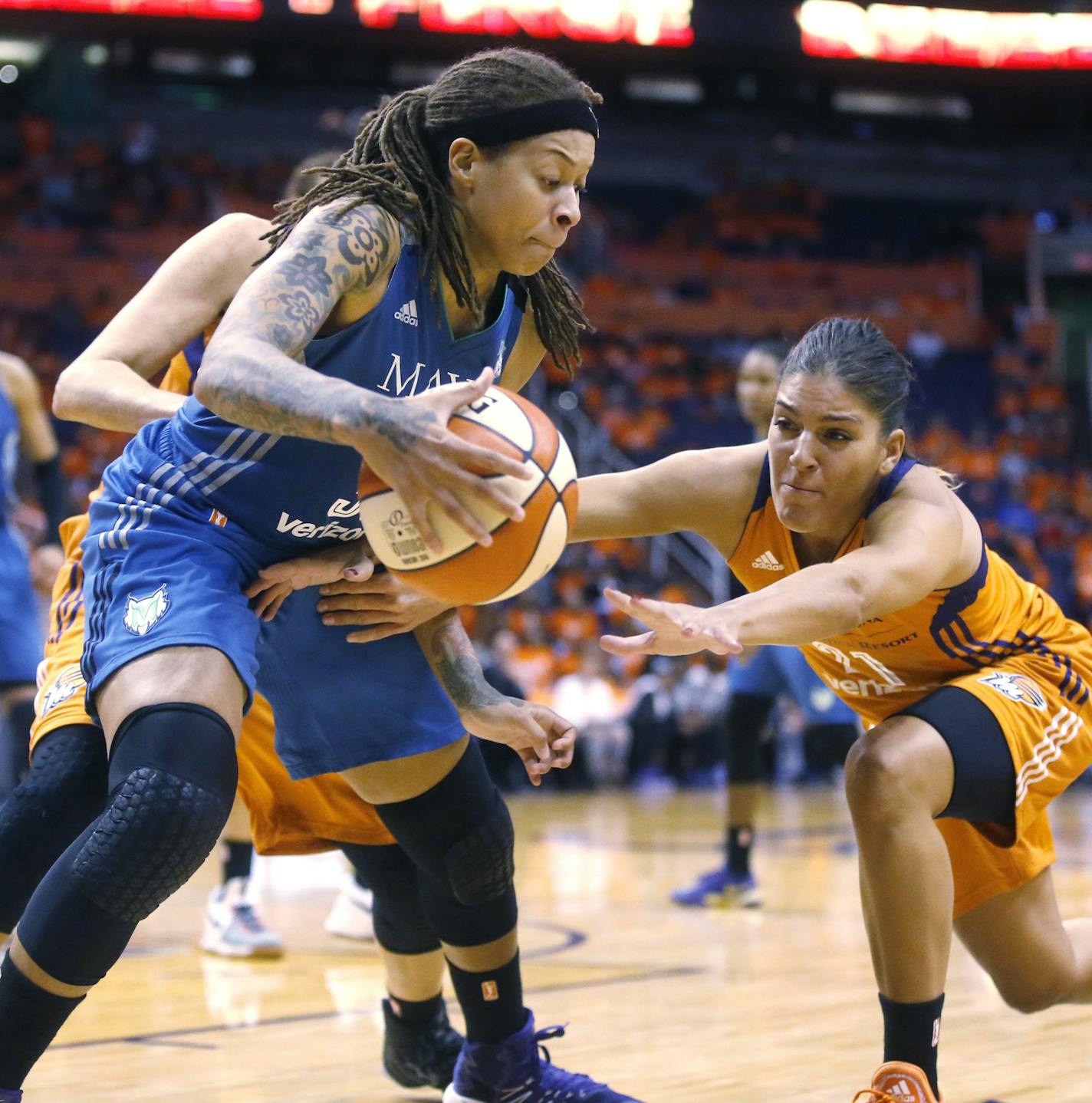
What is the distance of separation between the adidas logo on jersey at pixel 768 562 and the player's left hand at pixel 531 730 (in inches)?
26.4

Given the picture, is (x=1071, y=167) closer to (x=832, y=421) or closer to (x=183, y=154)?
(x=183, y=154)

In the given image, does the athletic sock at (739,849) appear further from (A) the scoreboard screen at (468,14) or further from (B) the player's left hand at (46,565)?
(A) the scoreboard screen at (468,14)

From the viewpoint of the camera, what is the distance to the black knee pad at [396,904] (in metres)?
3.63

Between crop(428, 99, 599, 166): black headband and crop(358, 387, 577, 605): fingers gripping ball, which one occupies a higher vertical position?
crop(428, 99, 599, 166): black headband

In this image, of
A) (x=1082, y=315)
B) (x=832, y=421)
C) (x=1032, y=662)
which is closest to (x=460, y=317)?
(x=832, y=421)

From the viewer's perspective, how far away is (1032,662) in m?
3.56

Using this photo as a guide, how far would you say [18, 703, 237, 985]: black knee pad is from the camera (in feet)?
8.43

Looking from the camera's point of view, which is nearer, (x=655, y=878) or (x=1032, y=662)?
(x=1032, y=662)

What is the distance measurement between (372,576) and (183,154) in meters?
20.3

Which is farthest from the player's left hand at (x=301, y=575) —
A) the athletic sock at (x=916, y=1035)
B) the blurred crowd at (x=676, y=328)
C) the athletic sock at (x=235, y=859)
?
the blurred crowd at (x=676, y=328)

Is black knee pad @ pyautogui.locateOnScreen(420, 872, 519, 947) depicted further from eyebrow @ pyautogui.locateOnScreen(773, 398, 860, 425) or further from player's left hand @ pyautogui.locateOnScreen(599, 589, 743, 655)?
eyebrow @ pyautogui.locateOnScreen(773, 398, 860, 425)

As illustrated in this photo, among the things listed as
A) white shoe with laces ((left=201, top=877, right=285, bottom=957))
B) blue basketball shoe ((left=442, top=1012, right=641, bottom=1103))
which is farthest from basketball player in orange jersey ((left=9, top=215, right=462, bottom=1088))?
white shoe with laces ((left=201, top=877, right=285, bottom=957))

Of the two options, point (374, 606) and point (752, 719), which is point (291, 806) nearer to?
point (374, 606)

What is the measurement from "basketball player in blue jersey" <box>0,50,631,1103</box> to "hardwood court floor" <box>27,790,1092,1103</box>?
2.02ft
